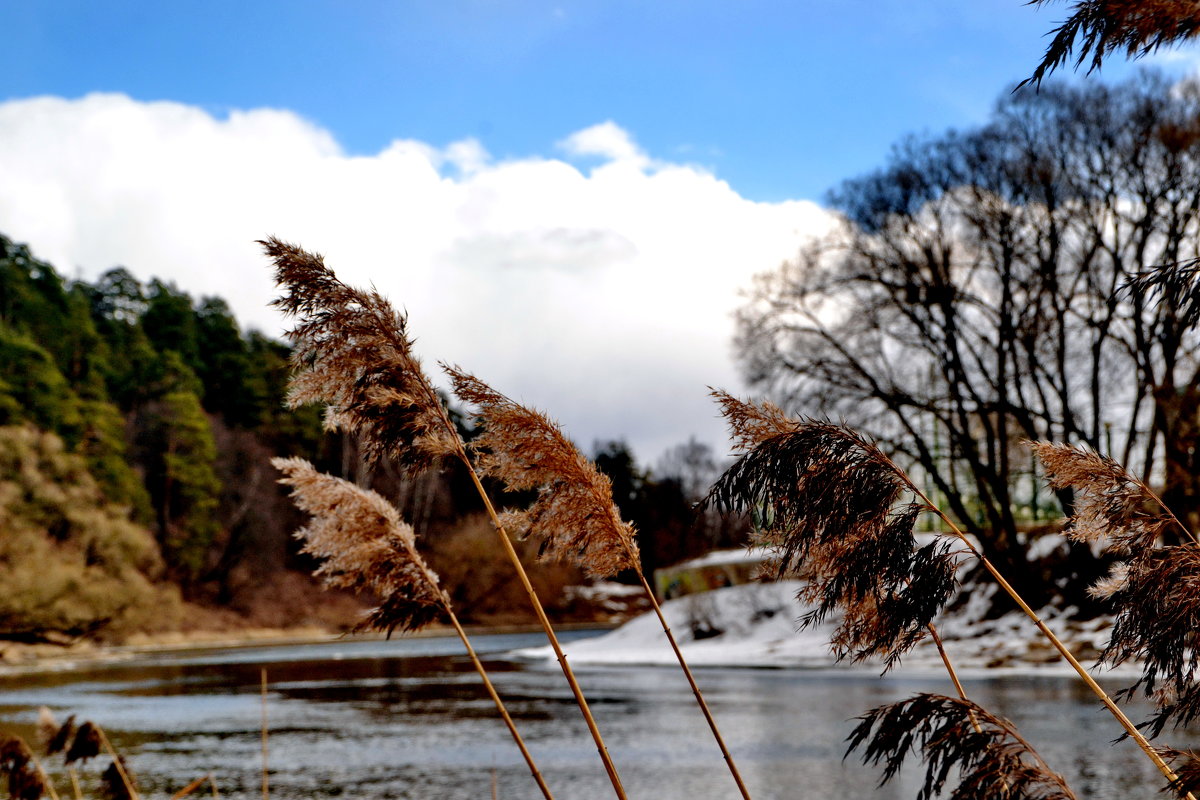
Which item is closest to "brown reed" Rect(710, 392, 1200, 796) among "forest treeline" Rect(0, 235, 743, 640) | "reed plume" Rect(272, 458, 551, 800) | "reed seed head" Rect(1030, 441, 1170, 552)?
"reed seed head" Rect(1030, 441, 1170, 552)

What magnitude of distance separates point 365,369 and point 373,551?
56cm

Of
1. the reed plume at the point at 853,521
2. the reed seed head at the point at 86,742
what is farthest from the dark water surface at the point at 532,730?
the reed plume at the point at 853,521

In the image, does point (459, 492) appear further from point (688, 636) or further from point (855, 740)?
point (855, 740)

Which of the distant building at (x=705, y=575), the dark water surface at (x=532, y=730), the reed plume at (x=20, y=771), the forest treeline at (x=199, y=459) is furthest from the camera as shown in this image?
the forest treeline at (x=199, y=459)

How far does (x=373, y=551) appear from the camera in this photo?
3.38 metres

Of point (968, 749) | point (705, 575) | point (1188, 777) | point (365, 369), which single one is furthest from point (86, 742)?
point (705, 575)

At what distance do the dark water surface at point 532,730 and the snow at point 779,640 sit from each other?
1605mm

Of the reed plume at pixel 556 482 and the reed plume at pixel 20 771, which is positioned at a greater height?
the reed plume at pixel 556 482

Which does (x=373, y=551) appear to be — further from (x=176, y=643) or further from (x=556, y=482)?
(x=176, y=643)

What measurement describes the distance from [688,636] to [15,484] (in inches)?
810

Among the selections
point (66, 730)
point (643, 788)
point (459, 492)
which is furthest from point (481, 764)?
point (459, 492)

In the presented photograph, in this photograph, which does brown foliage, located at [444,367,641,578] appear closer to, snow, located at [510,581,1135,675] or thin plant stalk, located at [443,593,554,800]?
thin plant stalk, located at [443,593,554,800]

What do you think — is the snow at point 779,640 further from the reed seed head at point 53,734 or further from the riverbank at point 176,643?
the reed seed head at point 53,734

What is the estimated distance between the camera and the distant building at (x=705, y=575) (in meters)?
41.6
